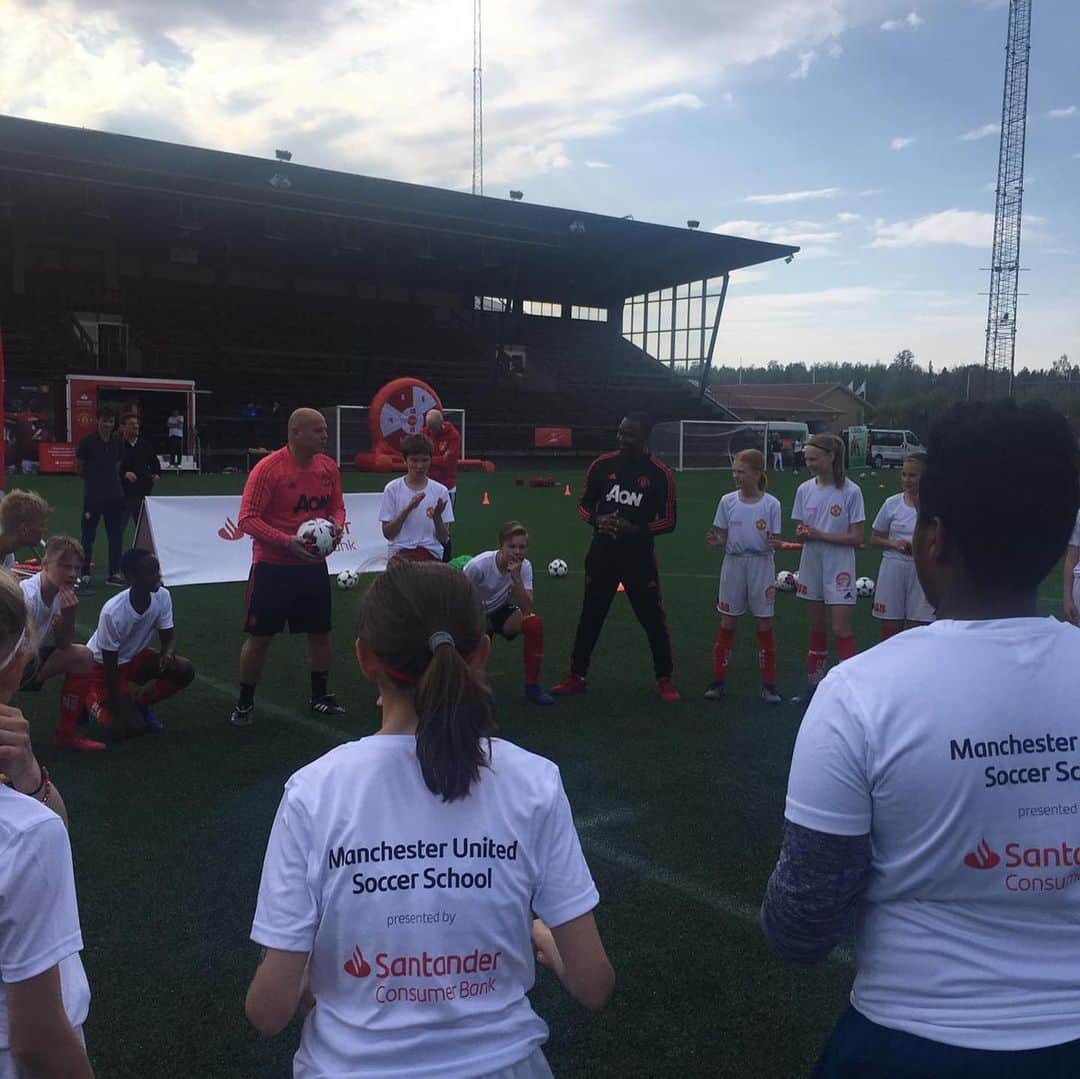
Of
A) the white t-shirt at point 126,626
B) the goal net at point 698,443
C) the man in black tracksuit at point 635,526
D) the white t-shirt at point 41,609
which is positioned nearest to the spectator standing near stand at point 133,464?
the white t-shirt at point 126,626

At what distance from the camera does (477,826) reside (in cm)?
169

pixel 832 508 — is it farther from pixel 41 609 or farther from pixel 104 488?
pixel 104 488

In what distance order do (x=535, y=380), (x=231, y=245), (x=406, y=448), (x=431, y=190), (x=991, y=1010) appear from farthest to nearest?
(x=535, y=380) → (x=231, y=245) → (x=431, y=190) → (x=406, y=448) → (x=991, y=1010)

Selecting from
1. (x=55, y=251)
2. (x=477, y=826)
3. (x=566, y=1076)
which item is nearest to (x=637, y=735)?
(x=566, y=1076)

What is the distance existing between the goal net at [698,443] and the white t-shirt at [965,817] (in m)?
38.0

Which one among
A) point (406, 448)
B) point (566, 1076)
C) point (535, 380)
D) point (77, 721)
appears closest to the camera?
point (566, 1076)

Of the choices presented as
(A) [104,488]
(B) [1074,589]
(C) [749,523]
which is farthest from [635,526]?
(A) [104,488]

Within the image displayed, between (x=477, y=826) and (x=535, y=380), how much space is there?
4389 cm

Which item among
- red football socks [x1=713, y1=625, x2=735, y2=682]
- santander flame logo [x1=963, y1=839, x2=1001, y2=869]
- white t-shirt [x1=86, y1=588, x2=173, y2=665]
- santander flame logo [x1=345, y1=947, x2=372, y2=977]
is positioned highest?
santander flame logo [x1=963, y1=839, x2=1001, y2=869]

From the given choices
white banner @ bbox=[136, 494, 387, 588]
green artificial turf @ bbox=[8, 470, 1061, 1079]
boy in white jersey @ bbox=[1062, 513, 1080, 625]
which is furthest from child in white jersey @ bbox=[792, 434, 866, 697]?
white banner @ bbox=[136, 494, 387, 588]

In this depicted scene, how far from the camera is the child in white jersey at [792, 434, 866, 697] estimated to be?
6988 mm

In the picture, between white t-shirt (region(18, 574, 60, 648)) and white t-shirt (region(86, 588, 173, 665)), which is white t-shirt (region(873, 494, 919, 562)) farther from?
white t-shirt (region(18, 574, 60, 648))

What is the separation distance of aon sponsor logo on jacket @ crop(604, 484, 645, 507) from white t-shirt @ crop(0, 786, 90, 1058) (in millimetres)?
5828

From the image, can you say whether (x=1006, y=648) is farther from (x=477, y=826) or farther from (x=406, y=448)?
(x=406, y=448)
